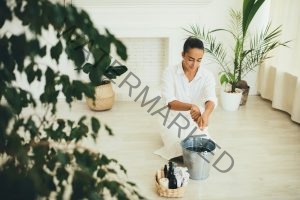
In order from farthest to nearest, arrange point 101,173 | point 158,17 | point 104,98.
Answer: point 158,17, point 104,98, point 101,173

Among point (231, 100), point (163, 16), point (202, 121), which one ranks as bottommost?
point (231, 100)

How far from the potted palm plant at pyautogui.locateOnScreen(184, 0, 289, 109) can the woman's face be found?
110 cm

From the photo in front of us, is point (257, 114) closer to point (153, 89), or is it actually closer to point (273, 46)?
point (273, 46)

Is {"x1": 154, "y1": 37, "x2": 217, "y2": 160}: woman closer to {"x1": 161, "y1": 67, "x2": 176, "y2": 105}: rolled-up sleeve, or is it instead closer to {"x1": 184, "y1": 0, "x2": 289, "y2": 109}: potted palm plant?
{"x1": 161, "y1": 67, "x2": 176, "y2": 105}: rolled-up sleeve

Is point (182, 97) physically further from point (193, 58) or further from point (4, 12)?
point (4, 12)

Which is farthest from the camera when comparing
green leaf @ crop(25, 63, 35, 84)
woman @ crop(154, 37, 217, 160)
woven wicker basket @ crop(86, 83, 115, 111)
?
woven wicker basket @ crop(86, 83, 115, 111)

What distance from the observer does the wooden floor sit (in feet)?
7.17

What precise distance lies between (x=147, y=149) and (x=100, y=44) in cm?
215

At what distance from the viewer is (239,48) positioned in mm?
3381

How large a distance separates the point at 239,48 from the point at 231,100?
1.72 feet

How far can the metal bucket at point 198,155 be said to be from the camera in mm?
2170

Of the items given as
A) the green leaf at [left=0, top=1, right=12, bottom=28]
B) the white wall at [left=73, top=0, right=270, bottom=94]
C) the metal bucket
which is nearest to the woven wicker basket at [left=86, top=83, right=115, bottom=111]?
the white wall at [left=73, top=0, right=270, bottom=94]

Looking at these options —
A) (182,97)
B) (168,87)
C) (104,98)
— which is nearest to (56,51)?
(168,87)

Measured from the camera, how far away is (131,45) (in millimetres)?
3715
